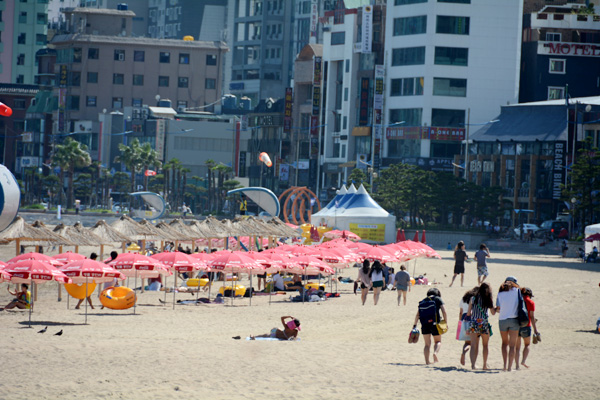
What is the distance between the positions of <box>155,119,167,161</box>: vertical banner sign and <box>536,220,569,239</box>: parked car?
1953 inches

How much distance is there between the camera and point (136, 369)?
670 inches

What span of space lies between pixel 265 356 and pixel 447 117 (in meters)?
64.3

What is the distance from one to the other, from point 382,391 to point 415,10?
69.2 m

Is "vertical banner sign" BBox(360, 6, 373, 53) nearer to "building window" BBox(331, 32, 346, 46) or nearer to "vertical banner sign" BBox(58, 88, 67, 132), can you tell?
"building window" BBox(331, 32, 346, 46)

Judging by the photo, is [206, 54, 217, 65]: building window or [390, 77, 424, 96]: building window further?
[206, 54, 217, 65]: building window

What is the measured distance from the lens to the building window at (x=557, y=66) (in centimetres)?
7967

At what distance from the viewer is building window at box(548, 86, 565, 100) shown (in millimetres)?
80062

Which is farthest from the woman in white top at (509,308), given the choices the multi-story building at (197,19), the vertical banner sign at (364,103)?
the multi-story building at (197,19)

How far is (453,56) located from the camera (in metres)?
81.6

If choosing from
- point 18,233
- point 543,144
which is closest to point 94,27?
point 543,144

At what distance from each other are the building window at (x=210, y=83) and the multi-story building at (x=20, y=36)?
28307 millimetres

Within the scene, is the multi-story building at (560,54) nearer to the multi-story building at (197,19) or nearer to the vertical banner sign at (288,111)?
the vertical banner sign at (288,111)

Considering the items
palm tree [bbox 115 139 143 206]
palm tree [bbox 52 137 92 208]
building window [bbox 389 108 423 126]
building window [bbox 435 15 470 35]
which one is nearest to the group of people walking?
building window [bbox 389 108 423 126]

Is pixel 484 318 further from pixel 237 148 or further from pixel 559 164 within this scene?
pixel 237 148
